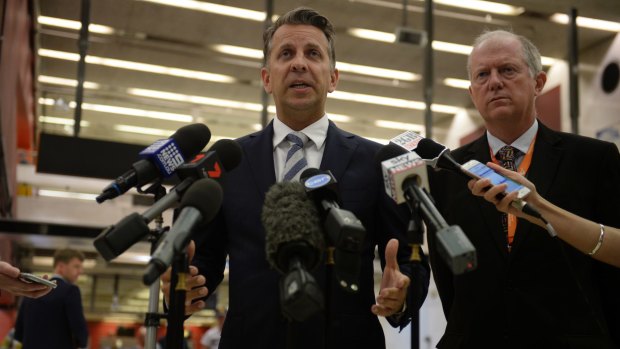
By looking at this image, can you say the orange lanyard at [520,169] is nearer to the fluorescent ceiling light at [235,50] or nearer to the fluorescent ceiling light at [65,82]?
the fluorescent ceiling light at [65,82]

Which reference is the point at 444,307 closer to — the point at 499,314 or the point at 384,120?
the point at 499,314

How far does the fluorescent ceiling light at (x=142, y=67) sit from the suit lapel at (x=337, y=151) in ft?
23.4

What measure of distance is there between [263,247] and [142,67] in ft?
24.7

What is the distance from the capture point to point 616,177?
2115mm

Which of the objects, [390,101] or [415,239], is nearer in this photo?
[415,239]

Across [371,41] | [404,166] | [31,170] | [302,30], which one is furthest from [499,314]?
[371,41]

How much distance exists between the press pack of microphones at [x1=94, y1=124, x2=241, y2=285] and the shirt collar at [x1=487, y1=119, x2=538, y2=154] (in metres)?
0.90

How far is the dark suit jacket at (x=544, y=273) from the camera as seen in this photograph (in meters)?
1.97

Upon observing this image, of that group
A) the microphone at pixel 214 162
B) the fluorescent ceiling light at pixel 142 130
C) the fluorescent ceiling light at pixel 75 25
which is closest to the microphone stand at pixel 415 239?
the microphone at pixel 214 162

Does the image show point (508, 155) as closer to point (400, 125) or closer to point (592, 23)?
point (400, 125)

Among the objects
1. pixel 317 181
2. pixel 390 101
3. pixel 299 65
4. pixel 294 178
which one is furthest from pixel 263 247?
pixel 390 101

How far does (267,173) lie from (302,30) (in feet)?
1.58

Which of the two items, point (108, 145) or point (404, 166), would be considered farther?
point (108, 145)

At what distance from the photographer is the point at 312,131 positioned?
220cm
